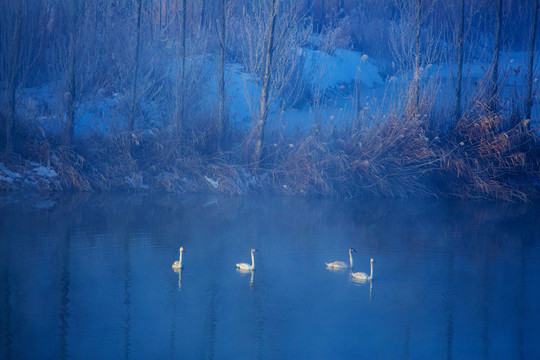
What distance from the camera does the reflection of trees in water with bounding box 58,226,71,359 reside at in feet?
21.8

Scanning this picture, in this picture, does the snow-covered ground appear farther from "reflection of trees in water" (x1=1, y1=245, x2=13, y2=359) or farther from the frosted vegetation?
"reflection of trees in water" (x1=1, y1=245, x2=13, y2=359)

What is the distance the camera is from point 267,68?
19531 mm

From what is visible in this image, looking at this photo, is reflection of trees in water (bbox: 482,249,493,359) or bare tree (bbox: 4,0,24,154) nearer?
reflection of trees in water (bbox: 482,249,493,359)

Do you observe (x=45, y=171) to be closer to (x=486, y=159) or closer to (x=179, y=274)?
(x=179, y=274)

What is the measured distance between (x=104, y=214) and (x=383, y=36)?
2227 centimetres

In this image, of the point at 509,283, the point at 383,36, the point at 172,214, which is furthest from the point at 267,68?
the point at 383,36

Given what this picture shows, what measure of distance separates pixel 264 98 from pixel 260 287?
37.4 feet

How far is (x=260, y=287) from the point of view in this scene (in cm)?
897

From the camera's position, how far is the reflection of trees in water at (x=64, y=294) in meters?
6.66

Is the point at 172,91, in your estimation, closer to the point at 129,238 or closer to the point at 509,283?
the point at 129,238

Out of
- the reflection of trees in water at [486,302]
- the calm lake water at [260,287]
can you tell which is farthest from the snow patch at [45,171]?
the reflection of trees in water at [486,302]

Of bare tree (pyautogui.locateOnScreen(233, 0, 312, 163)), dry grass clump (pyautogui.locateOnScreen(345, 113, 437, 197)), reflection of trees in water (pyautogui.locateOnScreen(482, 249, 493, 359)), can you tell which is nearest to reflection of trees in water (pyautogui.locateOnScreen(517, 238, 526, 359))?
reflection of trees in water (pyautogui.locateOnScreen(482, 249, 493, 359))

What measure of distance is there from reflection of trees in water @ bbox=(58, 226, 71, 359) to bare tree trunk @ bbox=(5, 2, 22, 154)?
285 inches

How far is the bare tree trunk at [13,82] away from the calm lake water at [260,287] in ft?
11.1
